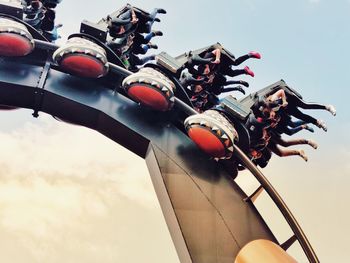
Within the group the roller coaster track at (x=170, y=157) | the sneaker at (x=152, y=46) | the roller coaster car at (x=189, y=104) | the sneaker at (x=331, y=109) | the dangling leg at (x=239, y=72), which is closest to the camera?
the roller coaster track at (x=170, y=157)

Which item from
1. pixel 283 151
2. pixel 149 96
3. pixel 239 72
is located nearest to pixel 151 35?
pixel 239 72

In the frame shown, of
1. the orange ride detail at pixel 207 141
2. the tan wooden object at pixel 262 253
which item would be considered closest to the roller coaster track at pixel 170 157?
the tan wooden object at pixel 262 253

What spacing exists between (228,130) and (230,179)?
30.3 inches

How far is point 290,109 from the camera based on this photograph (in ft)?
25.4

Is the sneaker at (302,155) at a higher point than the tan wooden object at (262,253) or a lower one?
higher

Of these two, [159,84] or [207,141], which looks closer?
[207,141]

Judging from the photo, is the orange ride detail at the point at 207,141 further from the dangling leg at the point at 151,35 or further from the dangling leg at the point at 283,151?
the dangling leg at the point at 151,35

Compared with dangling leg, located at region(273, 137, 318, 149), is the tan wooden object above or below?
below

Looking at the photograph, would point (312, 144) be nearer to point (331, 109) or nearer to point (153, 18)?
point (331, 109)

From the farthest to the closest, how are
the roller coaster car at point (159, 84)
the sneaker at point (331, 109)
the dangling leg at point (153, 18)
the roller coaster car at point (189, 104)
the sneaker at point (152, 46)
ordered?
the sneaker at point (152, 46)
the dangling leg at point (153, 18)
the sneaker at point (331, 109)
the roller coaster car at point (159, 84)
the roller coaster car at point (189, 104)

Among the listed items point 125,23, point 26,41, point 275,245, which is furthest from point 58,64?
point 275,245

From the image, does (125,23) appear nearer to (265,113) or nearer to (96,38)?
(96,38)

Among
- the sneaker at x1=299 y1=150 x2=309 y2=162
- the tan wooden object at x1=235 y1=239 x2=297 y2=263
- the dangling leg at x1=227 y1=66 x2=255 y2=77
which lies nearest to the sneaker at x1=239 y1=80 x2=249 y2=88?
the dangling leg at x1=227 y1=66 x2=255 y2=77

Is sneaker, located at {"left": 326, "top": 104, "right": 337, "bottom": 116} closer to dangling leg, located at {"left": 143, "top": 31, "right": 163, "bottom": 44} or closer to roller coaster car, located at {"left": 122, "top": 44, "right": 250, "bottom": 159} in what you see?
roller coaster car, located at {"left": 122, "top": 44, "right": 250, "bottom": 159}
